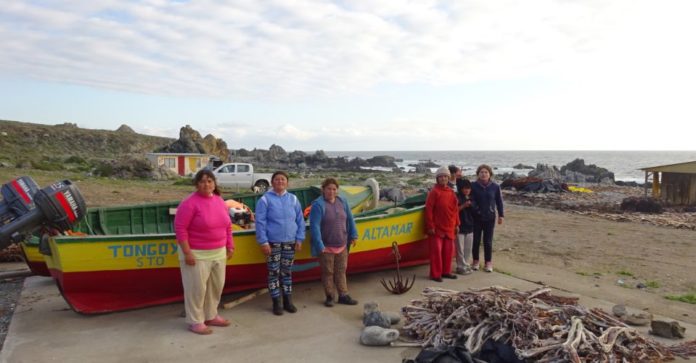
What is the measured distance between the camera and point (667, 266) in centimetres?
921

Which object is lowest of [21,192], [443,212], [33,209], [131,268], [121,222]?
[131,268]

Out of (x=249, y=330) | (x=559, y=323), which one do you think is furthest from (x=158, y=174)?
(x=559, y=323)

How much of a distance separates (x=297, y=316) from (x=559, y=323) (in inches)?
111

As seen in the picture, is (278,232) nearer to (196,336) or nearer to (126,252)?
(196,336)

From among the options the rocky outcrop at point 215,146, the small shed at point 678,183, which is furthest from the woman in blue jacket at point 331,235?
the rocky outcrop at point 215,146

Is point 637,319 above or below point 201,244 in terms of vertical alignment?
below

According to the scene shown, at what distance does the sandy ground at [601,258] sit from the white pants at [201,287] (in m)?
2.43

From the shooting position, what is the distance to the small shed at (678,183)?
19.6m

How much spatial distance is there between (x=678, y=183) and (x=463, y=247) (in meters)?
16.6

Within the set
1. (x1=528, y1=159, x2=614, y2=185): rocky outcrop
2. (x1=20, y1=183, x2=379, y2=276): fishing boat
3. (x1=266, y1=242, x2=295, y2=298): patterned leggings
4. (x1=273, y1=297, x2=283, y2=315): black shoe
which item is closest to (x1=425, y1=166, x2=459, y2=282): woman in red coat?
(x1=20, y1=183, x2=379, y2=276): fishing boat

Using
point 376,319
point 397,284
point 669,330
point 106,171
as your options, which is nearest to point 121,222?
point 397,284

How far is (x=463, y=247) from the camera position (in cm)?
785

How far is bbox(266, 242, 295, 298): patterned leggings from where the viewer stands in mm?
5832

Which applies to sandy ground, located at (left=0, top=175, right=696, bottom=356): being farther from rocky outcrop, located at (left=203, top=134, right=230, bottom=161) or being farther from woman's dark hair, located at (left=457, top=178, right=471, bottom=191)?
rocky outcrop, located at (left=203, top=134, right=230, bottom=161)
